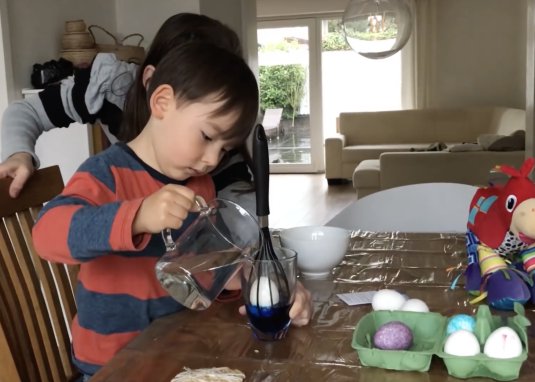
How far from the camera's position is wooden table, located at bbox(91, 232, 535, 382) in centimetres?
78

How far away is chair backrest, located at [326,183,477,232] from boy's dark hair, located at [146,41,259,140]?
104cm

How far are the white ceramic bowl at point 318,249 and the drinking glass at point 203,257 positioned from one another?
0.91 feet

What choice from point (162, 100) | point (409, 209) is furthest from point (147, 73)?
point (409, 209)

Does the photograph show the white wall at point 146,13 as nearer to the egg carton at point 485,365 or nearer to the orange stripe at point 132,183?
the orange stripe at point 132,183

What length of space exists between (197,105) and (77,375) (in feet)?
2.28

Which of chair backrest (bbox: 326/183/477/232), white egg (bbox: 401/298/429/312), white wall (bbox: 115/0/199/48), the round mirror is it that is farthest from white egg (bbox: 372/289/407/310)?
white wall (bbox: 115/0/199/48)

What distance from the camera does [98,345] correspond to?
1.03 meters

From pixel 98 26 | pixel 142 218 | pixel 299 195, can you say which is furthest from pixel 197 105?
pixel 299 195

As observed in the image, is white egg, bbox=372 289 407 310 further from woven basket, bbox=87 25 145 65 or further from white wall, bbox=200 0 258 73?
white wall, bbox=200 0 258 73

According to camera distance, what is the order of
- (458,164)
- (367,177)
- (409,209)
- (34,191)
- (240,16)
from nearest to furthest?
1. (34,191)
2. (409,209)
3. (240,16)
4. (458,164)
5. (367,177)

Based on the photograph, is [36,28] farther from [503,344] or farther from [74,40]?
[503,344]

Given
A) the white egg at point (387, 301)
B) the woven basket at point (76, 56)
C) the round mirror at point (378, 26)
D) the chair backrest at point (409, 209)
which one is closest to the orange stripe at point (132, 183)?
the white egg at point (387, 301)

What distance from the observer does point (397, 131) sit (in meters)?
7.13

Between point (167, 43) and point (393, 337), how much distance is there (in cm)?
73
